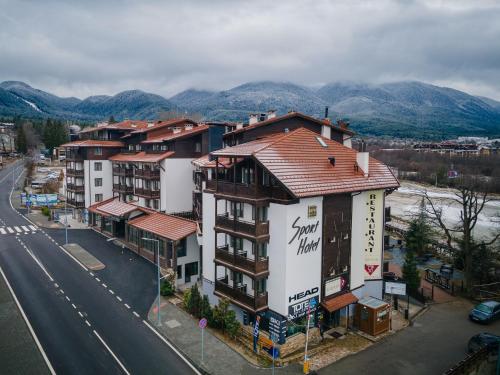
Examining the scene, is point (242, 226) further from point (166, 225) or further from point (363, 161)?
point (166, 225)

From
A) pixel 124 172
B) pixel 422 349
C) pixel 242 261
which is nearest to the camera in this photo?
pixel 422 349

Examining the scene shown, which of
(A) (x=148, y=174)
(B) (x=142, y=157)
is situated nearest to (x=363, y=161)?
(A) (x=148, y=174)

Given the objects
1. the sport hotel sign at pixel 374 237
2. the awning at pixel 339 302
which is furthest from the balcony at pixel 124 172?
the awning at pixel 339 302

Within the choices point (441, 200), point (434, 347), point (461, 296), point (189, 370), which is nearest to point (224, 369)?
point (189, 370)

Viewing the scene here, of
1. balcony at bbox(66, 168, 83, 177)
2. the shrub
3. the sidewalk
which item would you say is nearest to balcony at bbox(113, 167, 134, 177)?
balcony at bbox(66, 168, 83, 177)

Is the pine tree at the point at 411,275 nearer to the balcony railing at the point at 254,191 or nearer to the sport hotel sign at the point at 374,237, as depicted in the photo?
the sport hotel sign at the point at 374,237

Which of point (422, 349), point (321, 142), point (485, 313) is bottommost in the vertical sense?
point (422, 349)
